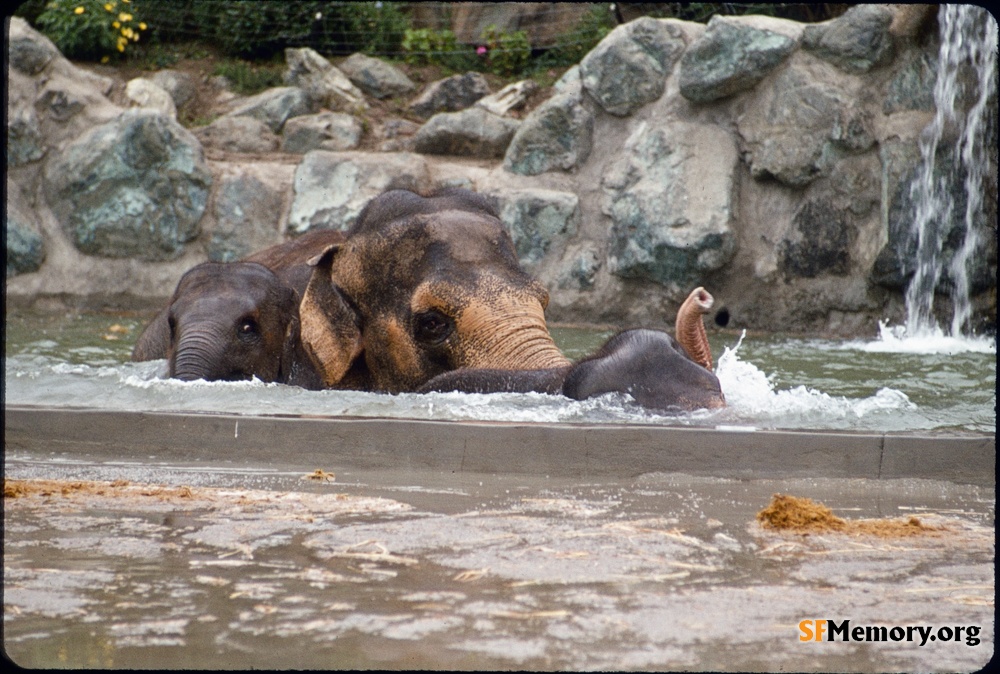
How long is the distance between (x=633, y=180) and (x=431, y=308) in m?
6.09

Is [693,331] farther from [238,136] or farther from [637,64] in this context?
[238,136]

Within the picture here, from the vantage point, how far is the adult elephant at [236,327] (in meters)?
7.59

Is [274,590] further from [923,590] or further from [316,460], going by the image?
[316,460]

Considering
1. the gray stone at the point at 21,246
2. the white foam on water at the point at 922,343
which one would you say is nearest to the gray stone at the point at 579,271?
the white foam on water at the point at 922,343

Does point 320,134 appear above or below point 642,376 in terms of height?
above

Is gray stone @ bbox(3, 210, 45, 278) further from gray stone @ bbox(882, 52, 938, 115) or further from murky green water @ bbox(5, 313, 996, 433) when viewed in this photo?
gray stone @ bbox(882, 52, 938, 115)

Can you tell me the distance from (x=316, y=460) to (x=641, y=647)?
8.57 ft

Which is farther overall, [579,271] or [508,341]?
[579,271]

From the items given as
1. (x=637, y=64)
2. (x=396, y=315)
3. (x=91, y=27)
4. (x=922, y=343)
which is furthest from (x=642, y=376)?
(x=91, y=27)

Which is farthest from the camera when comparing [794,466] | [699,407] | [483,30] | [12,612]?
[483,30]

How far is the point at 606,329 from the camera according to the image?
12.4 m

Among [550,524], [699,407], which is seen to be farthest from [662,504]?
[699,407]

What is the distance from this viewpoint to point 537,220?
12.8 m
